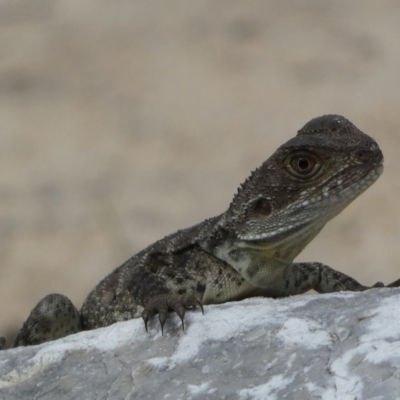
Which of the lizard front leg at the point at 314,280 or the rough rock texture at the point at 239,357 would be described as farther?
the lizard front leg at the point at 314,280

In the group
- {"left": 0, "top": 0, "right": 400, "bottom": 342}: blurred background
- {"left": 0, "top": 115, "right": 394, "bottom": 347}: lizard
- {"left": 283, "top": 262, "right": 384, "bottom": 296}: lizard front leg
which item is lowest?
{"left": 283, "top": 262, "right": 384, "bottom": 296}: lizard front leg

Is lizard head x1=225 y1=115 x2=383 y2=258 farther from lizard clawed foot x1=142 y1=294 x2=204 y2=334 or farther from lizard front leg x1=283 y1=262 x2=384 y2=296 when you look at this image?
lizard clawed foot x1=142 y1=294 x2=204 y2=334

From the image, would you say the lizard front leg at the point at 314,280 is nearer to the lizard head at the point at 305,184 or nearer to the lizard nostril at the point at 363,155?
the lizard head at the point at 305,184

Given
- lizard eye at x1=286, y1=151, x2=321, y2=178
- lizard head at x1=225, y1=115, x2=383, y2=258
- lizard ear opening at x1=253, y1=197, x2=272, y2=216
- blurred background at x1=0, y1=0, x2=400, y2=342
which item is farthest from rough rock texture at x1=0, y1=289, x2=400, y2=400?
blurred background at x1=0, y1=0, x2=400, y2=342

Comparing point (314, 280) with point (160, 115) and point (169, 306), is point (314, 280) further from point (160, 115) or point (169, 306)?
point (160, 115)

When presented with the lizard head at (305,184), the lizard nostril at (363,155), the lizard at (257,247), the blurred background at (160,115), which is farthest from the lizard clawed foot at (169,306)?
the blurred background at (160,115)

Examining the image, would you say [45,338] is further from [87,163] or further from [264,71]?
[264,71]
